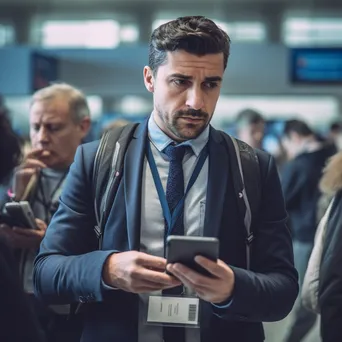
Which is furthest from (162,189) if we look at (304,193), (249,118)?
(304,193)

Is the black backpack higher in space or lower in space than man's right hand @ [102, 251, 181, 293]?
higher

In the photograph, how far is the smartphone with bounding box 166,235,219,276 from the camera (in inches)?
69.7

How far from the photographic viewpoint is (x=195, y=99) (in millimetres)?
2068

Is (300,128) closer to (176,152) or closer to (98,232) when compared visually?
(176,152)

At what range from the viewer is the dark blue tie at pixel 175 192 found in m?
2.06

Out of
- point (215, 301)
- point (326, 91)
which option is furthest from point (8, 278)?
point (326, 91)

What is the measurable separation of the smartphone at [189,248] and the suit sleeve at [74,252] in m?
0.25

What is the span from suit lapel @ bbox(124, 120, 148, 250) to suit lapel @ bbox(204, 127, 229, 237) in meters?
0.20

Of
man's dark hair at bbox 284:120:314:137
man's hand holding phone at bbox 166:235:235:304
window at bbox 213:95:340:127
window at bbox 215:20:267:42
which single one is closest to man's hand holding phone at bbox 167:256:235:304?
man's hand holding phone at bbox 166:235:235:304

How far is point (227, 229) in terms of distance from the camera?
2082 mm


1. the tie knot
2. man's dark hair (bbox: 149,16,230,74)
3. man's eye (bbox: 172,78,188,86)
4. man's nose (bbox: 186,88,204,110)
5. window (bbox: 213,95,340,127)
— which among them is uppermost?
man's dark hair (bbox: 149,16,230,74)

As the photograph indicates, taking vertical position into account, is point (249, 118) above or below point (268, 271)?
below

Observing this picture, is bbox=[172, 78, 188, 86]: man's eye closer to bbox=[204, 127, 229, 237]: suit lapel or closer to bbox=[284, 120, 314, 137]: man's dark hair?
bbox=[204, 127, 229, 237]: suit lapel

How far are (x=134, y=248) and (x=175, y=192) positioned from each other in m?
0.22
